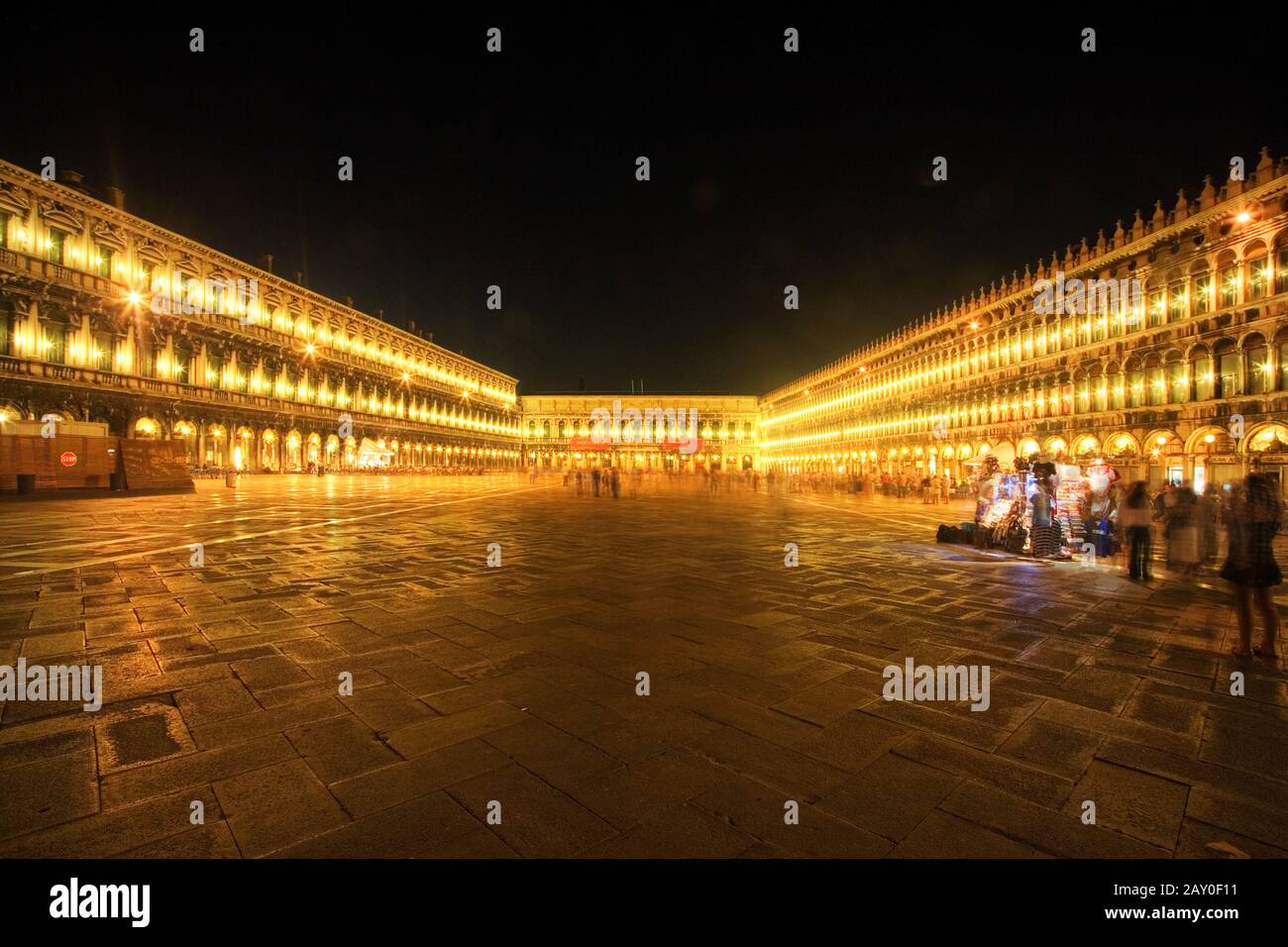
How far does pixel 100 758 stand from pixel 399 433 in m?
55.1

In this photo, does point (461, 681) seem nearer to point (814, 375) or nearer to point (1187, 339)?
point (1187, 339)

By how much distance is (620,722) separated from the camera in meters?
2.96

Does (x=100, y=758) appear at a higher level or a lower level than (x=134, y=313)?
lower

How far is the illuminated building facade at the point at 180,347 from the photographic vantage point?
2583cm

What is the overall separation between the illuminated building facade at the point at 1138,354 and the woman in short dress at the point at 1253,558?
23.8 meters

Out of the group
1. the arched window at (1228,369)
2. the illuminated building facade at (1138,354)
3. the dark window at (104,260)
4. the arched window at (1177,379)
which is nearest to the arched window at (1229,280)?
the illuminated building facade at (1138,354)

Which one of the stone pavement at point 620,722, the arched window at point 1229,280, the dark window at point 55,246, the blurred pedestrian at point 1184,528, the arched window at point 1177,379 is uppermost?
the dark window at point 55,246

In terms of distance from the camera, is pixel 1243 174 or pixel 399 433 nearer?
pixel 1243 174

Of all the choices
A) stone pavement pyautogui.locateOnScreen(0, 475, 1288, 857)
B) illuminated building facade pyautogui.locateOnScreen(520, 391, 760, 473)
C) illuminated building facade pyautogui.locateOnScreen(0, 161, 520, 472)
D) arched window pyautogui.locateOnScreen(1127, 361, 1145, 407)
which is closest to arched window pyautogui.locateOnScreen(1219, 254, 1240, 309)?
arched window pyautogui.locateOnScreen(1127, 361, 1145, 407)

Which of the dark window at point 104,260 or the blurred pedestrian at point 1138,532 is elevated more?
the dark window at point 104,260

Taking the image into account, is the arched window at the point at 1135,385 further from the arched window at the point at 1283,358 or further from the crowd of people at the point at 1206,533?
the crowd of people at the point at 1206,533

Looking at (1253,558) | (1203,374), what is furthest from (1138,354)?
(1253,558)

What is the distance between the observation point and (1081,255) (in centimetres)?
3338
